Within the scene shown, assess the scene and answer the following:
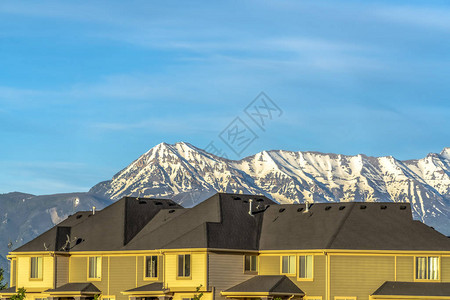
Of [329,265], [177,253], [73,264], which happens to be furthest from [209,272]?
[73,264]

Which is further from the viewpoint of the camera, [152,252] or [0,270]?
[0,270]

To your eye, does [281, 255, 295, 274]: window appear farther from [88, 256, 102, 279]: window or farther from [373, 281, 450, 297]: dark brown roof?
[88, 256, 102, 279]: window

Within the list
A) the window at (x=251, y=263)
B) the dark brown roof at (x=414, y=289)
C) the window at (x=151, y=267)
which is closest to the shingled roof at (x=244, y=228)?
the window at (x=251, y=263)

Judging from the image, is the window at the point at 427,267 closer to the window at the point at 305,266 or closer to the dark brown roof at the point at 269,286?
the window at the point at 305,266

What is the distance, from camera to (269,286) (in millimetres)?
83375

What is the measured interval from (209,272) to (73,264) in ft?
45.9

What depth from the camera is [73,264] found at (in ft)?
Answer: 304

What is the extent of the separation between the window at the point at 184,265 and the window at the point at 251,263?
465 cm

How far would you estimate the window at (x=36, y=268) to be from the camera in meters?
93.1

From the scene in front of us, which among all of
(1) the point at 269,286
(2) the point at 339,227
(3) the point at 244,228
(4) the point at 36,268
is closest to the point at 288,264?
(1) the point at 269,286

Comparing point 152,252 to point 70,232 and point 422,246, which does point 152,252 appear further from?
point 422,246

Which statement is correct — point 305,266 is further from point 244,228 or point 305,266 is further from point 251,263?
point 244,228

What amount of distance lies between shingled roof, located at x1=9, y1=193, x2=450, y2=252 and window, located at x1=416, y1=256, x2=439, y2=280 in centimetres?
86

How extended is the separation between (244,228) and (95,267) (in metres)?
11.9
